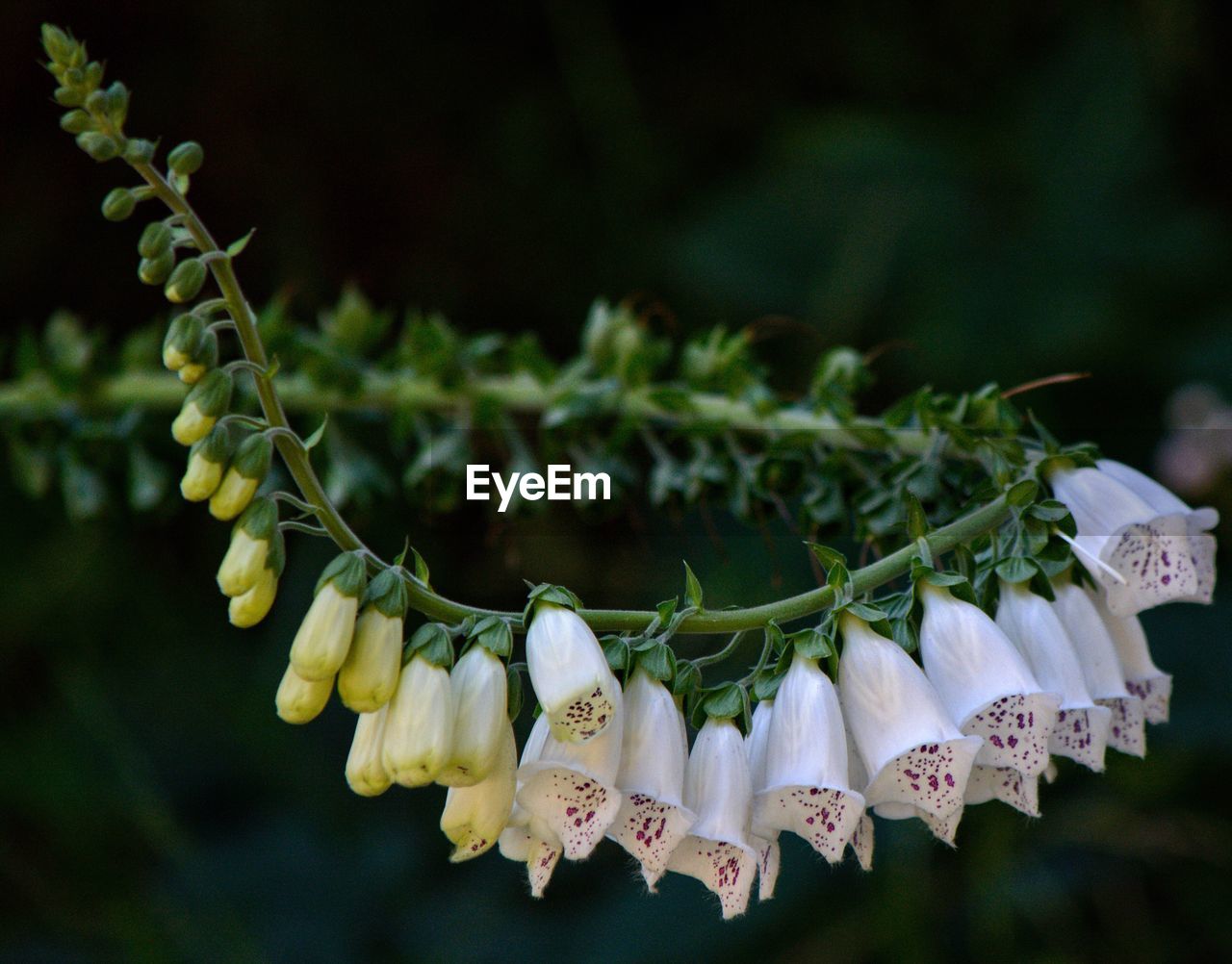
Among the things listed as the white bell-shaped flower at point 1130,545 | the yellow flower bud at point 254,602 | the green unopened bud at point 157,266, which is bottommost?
the white bell-shaped flower at point 1130,545

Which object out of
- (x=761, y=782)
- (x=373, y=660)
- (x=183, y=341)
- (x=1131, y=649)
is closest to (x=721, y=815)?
(x=761, y=782)

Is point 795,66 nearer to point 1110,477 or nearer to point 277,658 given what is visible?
point 277,658

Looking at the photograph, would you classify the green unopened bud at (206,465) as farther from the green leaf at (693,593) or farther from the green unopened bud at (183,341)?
the green leaf at (693,593)

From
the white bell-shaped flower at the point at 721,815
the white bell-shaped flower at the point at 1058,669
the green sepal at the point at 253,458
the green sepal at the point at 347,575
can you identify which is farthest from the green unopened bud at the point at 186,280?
the white bell-shaped flower at the point at 1058,669

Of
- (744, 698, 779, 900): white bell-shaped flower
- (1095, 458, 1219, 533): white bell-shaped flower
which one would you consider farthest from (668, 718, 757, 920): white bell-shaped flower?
(1095, 458, 1219, 533): white bell-shaped flower

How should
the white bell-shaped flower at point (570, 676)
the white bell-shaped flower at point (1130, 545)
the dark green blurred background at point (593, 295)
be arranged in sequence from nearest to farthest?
the white bell-shaped flower at point (570, 676) → the white bell-shaped flower at point (1130, 545) → the dark green blurred background at point (593, 295)

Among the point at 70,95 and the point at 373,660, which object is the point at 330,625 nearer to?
the point at 373,660

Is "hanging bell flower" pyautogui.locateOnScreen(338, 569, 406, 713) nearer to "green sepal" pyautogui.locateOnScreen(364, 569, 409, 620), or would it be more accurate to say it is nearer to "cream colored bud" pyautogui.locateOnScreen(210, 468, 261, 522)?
"green sepal" pyautogui.locateOnScreen(364, 569, 409, 620)

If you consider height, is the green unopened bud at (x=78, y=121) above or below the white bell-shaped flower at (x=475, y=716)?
Answer: above
